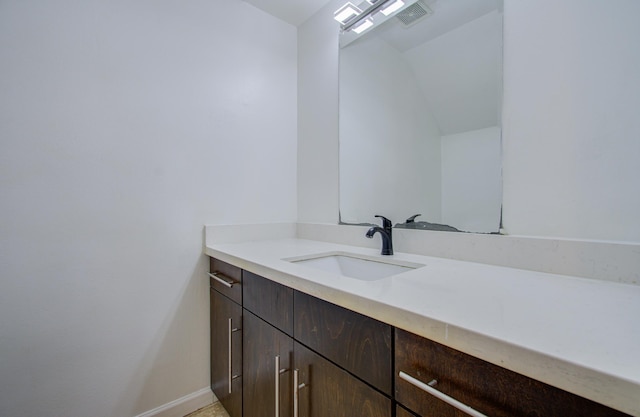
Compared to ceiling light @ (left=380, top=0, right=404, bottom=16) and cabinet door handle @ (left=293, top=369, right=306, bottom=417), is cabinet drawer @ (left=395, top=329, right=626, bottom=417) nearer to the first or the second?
cabinet door handle @ (left=293, top=369, right=306, bottom=417)

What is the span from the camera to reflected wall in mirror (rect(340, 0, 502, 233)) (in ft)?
3.44

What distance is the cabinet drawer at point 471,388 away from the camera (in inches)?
16.1

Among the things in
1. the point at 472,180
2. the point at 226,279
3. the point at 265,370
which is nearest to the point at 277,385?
the point at 265,370

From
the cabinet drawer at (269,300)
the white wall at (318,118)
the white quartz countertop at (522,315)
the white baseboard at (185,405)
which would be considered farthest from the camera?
the white wall at (318,118)

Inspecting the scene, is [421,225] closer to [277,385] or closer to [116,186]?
[277,385]

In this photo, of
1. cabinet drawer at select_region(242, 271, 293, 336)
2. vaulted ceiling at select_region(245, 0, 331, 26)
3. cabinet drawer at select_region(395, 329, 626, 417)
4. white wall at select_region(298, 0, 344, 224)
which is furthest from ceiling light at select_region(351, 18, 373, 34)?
cabinet drawer at select_region(395, 329, 626, 417)

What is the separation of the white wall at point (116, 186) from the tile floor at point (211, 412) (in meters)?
0.13

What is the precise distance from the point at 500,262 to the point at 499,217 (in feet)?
0.53

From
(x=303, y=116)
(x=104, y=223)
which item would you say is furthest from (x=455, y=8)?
(x=104, y=223)

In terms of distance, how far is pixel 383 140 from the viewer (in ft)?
4.74

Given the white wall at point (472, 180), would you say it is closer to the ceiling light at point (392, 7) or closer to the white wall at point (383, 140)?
the white wall at point (383, 140)

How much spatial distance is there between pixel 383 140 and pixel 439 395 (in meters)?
1.18

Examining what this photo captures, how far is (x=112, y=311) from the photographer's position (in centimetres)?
126

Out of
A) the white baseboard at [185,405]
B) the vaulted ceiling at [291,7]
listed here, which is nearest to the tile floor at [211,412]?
the white baseboard at [185,405]
